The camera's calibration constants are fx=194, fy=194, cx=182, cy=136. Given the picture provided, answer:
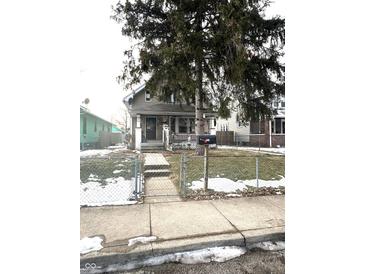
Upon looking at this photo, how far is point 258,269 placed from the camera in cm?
190

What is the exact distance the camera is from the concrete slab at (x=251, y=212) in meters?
2.63

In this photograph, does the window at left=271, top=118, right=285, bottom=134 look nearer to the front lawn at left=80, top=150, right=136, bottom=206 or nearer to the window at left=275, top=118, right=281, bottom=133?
the window at left=275, top=118, right=281, bottom=133

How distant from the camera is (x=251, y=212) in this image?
3021 millimetres

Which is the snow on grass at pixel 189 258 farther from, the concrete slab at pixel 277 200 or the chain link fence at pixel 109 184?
the concrete slab at pixel 277 200

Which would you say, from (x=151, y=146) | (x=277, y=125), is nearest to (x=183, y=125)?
(x=151, y=146)

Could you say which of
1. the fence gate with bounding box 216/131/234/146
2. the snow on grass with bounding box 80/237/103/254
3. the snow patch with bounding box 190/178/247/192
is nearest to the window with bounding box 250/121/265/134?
the fence gate with bounding box 216/131/234/146

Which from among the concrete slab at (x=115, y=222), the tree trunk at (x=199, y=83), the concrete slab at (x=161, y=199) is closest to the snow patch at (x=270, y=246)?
the concrete slab at (x=115, y=222)

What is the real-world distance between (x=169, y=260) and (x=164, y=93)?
20.4 feet

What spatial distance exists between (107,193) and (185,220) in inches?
74.0

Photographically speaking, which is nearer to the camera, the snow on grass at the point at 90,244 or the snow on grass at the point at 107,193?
the snow on grass at the point at 90,244

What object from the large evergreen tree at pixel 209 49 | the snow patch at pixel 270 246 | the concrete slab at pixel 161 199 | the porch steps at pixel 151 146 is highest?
the large evergreen tree at pixel 209 49

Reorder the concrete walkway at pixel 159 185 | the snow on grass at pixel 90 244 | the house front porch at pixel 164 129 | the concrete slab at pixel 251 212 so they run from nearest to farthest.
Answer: the snow on grass at pixel 90 244 < the concrete slab at pixel 251 212 < the concrete walkway at pixel 159 185 < the house front porch at pixel 164 129
